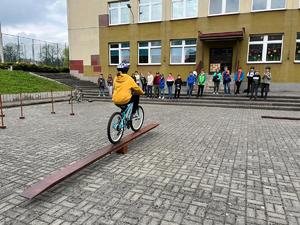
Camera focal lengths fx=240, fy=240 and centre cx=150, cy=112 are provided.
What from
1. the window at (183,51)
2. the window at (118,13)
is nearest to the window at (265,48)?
the window at (183,51)

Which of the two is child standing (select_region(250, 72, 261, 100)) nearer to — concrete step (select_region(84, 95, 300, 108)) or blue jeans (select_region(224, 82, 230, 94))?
concrete step (select_region(84, 95, 300, 108))

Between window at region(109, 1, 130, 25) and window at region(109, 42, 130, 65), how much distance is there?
201cm

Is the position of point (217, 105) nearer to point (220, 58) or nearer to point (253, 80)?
point (253, 80)

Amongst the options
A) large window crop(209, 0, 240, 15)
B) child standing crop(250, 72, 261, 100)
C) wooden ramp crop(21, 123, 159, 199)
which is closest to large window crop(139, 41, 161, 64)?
large window crop(209, 0, 240, 15)

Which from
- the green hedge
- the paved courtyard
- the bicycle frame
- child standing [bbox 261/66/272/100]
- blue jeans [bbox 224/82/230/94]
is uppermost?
the green hedge

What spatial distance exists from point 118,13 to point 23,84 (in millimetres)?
10343

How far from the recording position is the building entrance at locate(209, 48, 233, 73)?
60.0 ft

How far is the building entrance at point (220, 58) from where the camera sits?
18297 mm

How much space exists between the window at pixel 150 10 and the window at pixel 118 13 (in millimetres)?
1447

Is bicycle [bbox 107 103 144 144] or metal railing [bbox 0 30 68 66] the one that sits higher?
metal railing [bbox 0 30 68 66]

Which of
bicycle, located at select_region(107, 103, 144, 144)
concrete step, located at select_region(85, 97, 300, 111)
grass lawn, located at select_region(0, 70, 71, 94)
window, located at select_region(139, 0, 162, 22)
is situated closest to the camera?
bicycle, located at select_region(107, 103, 144, 144)

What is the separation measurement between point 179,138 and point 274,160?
247 cm

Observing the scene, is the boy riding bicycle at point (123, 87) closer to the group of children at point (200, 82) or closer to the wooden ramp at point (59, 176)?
the wooden ramp at point (59, 176)

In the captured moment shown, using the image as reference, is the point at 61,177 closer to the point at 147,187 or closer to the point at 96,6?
the point at 147,187
